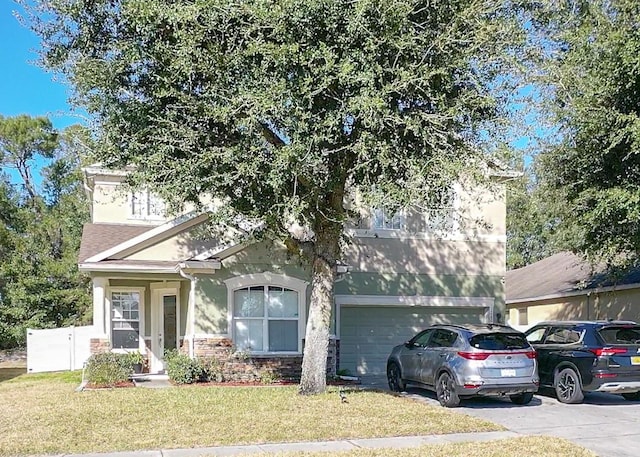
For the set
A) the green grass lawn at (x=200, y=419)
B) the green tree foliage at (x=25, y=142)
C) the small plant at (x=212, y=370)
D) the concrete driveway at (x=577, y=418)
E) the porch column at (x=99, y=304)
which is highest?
the green tree foliage at (x=25, y=142)

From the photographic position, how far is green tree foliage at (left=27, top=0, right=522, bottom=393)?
10.8 metres

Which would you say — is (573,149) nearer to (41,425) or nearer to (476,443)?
A: (476,443)

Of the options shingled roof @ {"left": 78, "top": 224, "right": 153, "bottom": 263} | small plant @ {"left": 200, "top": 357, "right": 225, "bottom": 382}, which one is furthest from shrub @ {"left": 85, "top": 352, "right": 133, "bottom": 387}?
shingled roof @ {"left": 78, "top": 224, "right": 153, "bottom": 263}

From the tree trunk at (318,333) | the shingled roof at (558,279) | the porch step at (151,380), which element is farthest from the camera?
the shingled roof at (558,279)

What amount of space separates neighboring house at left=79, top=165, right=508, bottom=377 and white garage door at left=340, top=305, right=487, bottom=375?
0.03 m

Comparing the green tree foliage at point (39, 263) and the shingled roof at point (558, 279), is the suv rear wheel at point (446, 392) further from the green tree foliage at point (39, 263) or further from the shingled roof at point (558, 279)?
the green tree foliage at point (39, 263)

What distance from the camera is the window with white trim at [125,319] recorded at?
19797mm

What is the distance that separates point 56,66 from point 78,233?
73.8ft

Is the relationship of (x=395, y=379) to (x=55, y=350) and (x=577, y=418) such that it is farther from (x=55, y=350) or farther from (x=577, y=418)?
(x=55, y=350)

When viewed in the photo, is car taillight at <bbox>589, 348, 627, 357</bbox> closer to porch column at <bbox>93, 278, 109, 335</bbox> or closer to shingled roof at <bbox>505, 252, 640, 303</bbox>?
shingled roof at <bbox>505, 252, 640, 303</bbox>

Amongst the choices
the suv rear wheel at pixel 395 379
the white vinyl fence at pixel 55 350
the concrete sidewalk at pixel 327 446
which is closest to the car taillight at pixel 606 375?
the concrete sidewalk at pixel 327 446

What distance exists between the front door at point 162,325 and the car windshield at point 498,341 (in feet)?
31.6

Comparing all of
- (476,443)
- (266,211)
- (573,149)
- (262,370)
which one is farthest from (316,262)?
(573,149)

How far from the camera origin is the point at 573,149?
15.5 meters
